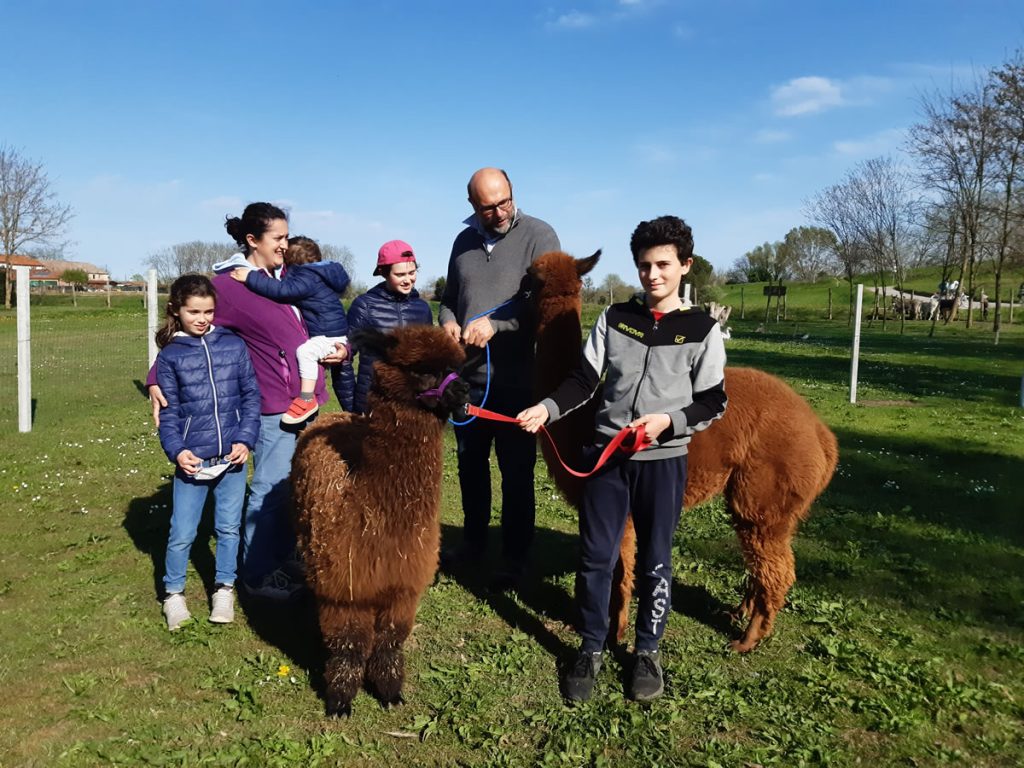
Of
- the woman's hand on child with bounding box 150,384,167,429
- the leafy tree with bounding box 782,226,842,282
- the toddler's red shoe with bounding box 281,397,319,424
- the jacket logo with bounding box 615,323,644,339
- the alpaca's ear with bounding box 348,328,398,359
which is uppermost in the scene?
the leafy tree with bounding box 782,226,842,282

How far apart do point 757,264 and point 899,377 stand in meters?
51.0

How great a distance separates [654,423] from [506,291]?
5.45ft

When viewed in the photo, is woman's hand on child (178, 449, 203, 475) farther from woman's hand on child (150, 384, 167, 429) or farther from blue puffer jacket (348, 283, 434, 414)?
blue puffer jacket (348, 283, 434, 414)

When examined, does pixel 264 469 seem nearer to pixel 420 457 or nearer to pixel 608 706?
pixel 420 457

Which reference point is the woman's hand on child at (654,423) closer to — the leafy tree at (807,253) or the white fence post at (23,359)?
the white fence post at (23,359)

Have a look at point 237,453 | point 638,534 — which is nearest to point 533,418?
point 638,534

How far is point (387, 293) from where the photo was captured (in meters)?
4.39

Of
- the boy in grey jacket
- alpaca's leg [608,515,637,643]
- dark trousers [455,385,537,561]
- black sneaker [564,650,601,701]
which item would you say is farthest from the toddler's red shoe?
black sneaker [564,650,601,701]

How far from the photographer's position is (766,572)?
13.5ft

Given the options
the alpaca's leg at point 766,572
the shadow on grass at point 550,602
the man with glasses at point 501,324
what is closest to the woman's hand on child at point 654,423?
the man with glasses at point 501,324

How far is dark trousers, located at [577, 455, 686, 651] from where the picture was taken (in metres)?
3.52

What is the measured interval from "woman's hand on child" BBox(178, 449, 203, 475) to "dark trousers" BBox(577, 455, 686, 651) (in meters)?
2.23

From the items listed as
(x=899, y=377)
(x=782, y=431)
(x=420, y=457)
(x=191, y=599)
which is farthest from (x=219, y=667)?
(x=899, y=377)

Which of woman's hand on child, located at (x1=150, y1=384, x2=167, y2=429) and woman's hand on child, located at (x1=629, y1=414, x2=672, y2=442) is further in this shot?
woman's hand on child, located at (x1=150, y1=384, x2=167, y2=429)
